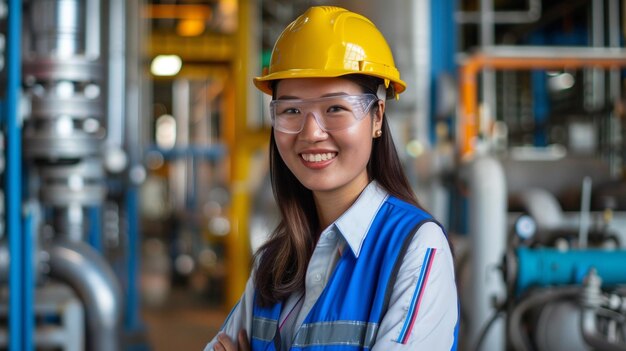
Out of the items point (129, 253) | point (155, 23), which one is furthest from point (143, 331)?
point (155, 23)

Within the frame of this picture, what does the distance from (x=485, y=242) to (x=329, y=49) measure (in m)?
2.59

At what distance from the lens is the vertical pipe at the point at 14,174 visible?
2.98 metres

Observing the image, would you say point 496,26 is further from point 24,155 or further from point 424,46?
point 24,155

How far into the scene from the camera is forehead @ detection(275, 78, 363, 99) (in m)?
1.50

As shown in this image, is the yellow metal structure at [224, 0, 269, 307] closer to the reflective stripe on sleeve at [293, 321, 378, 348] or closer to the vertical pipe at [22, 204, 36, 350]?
the vertical pipe at [22, 204, 36, 350]

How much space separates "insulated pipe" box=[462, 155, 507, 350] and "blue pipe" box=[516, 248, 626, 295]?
1.51ft

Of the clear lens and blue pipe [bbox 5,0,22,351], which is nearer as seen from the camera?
the clear lens

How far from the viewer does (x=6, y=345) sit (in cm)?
316

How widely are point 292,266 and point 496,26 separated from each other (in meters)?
15.0

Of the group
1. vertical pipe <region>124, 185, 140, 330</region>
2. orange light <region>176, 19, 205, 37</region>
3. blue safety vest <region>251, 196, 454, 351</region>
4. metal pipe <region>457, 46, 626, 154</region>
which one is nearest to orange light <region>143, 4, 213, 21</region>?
orange light <region>176, 19, 205, 37</region>

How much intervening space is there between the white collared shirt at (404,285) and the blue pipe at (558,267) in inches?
78.1

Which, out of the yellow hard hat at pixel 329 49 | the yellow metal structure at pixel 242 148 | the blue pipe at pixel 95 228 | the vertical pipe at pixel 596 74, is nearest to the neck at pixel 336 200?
the yellow hard hat at pixel 329 49

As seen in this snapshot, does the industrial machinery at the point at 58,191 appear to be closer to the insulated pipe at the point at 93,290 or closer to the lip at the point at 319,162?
the insulated pipe at the point at 93,290

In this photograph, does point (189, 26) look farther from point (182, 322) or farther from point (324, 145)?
point (324, 145)
